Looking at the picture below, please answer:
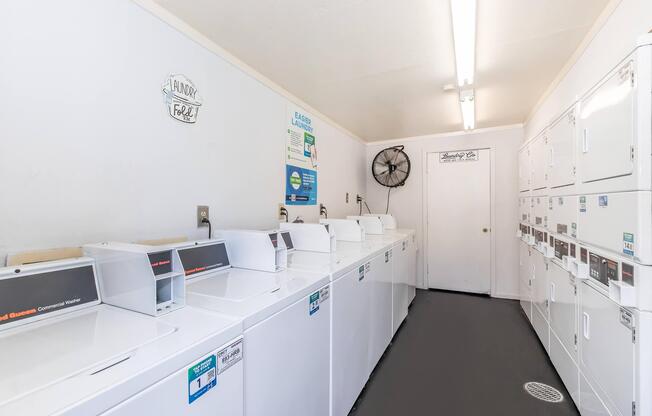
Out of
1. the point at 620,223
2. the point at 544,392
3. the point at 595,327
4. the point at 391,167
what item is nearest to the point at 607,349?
the point at 595,327

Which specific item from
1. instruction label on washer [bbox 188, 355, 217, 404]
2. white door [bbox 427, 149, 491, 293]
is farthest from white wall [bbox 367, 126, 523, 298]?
instruction label on washer [bbox 188, 355, 217, 404]

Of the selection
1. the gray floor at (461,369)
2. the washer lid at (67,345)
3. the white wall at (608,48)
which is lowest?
the gray floor at (461,369)

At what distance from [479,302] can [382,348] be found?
2228 mm

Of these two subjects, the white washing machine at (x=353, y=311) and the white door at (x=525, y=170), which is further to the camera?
the white door at (x=525, y=170)

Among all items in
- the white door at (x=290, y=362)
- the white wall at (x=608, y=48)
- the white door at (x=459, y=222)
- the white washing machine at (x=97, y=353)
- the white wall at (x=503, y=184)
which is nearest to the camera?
the white washing machine at (x=97, y=353)

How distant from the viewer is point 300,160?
293 cm

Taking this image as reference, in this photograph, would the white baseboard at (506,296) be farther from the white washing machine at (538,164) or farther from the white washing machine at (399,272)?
the white washing machine at (538,164)

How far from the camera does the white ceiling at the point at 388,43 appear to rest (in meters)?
1.64

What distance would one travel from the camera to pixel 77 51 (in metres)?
1.26

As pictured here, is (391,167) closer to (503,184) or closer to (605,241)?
(503,184)

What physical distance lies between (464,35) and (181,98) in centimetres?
175

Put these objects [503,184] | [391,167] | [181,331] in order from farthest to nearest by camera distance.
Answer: [391,167] < [503,184] < [181,331]

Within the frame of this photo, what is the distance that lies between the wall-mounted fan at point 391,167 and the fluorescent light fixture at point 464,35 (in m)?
2.24

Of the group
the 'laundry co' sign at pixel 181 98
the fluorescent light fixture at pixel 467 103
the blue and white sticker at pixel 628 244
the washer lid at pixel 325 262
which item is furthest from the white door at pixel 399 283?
the 'laundry co' sign at pixel 181 98
